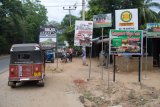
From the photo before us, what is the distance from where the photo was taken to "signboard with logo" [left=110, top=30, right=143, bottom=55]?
741 inches

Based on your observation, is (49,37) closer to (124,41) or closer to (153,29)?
(153,29)

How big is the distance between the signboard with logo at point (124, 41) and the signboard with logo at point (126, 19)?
8.15ft

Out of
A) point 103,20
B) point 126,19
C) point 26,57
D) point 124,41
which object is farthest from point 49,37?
point 124,41

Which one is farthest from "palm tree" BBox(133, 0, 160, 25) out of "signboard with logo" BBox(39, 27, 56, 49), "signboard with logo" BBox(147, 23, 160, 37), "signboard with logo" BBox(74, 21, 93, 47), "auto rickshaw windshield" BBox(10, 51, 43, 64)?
"auto rickshaw windshield" BBox(10, 51, 43, 64)

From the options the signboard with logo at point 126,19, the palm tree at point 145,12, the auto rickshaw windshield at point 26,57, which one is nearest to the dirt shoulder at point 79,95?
the auto rickshaw windshield at point 26,57

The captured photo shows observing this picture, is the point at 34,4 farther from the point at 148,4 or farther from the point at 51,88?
the point at 51,88

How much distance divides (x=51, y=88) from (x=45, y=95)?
93.3 inches

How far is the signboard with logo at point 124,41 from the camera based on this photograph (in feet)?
61.8

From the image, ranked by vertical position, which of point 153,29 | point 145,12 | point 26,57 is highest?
point 145,12

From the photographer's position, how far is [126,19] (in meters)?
21.7

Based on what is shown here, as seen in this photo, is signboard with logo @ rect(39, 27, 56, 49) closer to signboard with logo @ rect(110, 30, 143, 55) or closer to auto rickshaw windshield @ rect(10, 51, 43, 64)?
auto rickshaw windshield @ rect(10, 51, 43, 64)

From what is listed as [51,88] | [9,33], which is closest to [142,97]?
[51,88]

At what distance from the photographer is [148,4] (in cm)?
4750

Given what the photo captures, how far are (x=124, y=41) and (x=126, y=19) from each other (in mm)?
3141
